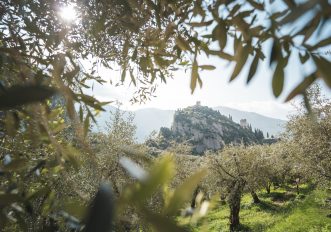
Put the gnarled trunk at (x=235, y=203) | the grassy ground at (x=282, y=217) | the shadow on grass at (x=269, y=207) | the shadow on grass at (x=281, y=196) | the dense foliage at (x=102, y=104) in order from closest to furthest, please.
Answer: the dense foliage at (x=102, y=104), the grassy ground at (x=282, y=217), the gnarled trunk at (x=235, y=203), the shadow on grass at (x=269, y=207), the shadow on grass at (x=281, y=196)

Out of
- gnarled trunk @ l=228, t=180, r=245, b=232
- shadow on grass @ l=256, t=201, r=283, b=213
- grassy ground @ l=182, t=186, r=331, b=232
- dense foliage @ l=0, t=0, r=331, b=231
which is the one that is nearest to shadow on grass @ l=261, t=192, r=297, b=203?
grassy ground @ l=182, t=186, r=331, b=232

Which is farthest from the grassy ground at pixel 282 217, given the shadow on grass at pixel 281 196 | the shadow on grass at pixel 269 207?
the shadow on grass at pixel 281 196

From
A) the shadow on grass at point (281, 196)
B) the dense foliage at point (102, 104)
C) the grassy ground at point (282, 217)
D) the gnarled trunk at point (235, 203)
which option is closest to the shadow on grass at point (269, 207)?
the grassy ground at point (282, 217)

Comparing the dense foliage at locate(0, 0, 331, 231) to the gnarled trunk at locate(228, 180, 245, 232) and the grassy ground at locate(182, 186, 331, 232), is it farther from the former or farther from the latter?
the gnarled trunk at locate(228, 180, 245, 232)

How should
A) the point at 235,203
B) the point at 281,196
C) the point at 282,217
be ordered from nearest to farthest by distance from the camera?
1. the point at 282,217
2. the point at 235,203
3. the point at 281,196

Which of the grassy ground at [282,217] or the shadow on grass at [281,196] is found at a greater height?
the shadow on grass at [281,196]

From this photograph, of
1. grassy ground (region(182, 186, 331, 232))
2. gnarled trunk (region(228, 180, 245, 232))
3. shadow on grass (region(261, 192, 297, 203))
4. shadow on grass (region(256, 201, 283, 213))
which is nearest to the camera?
grassy ground (region(182, 186, 331, 232))

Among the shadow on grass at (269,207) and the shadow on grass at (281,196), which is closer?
the shadow on grass at (269,207)

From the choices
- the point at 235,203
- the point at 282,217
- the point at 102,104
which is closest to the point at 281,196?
the point at 235,203

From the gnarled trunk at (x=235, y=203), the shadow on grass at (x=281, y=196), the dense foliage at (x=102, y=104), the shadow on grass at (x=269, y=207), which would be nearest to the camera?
the dense foliage at (x=102, y=104)

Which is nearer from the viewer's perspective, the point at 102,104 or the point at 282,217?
the point at 102,104

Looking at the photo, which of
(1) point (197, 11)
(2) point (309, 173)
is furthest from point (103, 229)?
(2) point (309, 173)

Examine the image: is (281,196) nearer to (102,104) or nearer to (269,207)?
(269,207)

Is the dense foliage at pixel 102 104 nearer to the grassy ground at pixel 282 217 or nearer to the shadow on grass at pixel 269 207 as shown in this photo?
the grassy ground at pixel 282 217
